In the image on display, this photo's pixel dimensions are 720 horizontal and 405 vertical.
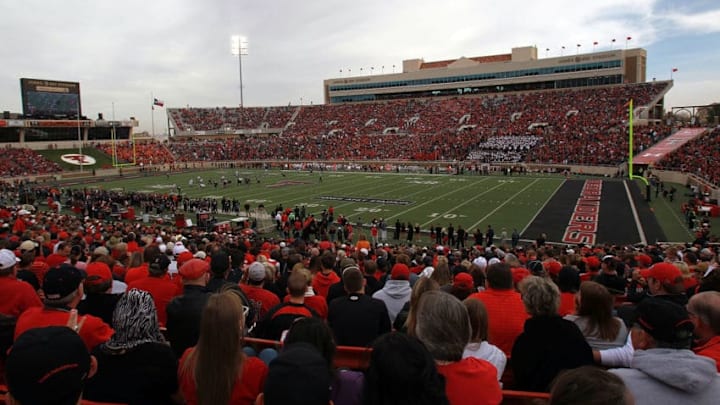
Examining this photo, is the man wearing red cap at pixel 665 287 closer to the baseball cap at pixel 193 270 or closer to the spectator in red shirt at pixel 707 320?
the spectator in red shirt at pixel 707 320

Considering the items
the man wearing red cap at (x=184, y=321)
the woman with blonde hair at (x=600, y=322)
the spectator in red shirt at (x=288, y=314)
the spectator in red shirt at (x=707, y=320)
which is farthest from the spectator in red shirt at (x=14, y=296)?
the spectator in red shirt at (x=707, y=320)

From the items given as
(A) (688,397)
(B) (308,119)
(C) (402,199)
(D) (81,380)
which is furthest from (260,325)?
(B) (308,119)

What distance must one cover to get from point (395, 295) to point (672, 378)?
3154mm

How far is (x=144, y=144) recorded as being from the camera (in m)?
68.8

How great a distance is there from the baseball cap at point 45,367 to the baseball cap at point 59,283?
3.27 feet

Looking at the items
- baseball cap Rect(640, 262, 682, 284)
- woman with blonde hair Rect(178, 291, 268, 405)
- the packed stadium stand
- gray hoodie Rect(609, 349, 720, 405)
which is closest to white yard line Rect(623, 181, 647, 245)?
the packed stadium stand

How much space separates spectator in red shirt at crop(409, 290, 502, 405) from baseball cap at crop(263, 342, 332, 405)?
779 mm

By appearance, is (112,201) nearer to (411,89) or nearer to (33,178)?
(33,178)

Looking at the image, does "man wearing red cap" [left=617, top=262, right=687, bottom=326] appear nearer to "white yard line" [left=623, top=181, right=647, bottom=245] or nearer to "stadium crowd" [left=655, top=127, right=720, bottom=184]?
"white yard line" [left=623, top=181, right=647, bottom=245]

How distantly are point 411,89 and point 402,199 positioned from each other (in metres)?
54.4

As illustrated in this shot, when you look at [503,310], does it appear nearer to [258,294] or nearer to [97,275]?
[258,294]

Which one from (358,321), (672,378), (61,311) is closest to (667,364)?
A: (672,378)

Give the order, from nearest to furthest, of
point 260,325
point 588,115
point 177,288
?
point 260,325 → point 177,288 → point 588,115

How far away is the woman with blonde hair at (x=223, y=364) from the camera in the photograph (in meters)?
2.64
